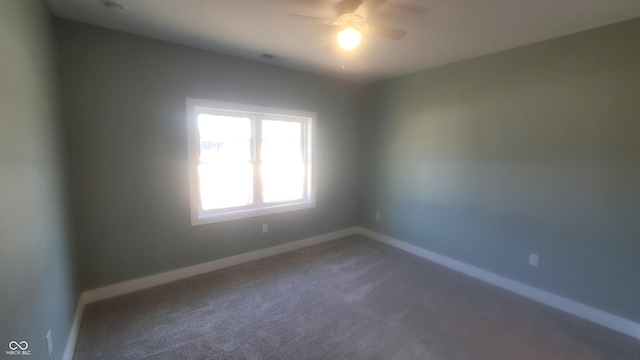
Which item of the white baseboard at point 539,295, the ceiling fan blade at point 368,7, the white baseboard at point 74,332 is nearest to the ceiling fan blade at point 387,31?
the ceiling fan blade at point 368,7

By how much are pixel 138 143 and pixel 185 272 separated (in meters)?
1.50

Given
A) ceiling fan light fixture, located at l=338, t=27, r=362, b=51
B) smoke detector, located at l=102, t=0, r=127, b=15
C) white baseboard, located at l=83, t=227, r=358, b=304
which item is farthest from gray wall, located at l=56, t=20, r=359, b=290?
ceiling fan light fixture, located at l=338, t=27, r=362, b=51

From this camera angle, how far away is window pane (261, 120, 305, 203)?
365 centimetres

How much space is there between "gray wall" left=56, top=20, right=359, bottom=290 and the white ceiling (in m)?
0.21

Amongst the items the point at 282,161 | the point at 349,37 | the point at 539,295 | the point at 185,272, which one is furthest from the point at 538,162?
the point at 185,272

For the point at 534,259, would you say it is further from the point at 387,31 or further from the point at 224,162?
the point at 224,162

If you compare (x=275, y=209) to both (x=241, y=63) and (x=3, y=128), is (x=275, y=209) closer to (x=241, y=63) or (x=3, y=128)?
(x=241, y=63)

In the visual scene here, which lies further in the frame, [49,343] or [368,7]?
[368,7]

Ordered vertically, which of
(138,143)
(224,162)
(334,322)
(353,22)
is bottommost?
(334,322)

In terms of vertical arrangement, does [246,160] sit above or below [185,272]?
above

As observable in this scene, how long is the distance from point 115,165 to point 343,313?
8.53 ft

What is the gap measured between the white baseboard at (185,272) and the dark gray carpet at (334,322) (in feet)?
0.29

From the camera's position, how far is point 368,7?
69.9 inches

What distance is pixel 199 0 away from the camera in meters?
1.95
